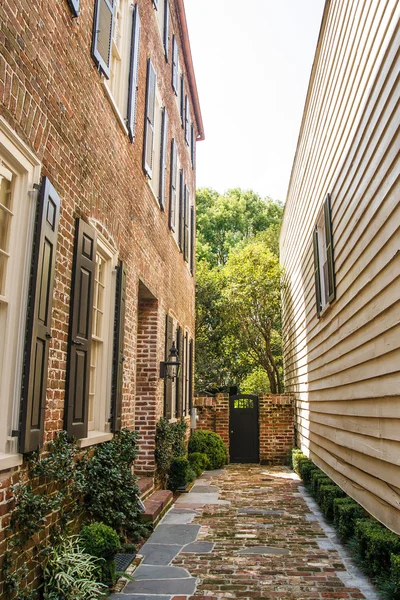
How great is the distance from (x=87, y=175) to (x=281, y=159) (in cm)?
2195

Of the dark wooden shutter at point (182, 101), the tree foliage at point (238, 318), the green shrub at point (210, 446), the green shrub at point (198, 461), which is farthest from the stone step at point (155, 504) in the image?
the tree foliage at point (238, 318)

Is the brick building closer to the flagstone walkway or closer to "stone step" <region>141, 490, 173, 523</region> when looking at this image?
"stone step" <region>141, 490, 173, 523</region>

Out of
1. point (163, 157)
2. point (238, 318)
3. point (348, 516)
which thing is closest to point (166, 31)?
point (163, 157)

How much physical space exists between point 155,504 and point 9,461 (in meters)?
3.77

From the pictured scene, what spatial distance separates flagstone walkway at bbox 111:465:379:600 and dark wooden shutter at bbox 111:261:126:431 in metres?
1.32

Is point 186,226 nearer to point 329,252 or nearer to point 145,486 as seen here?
point 329,252

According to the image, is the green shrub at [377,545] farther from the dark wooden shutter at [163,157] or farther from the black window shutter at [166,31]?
the black window shutter at [166,31]

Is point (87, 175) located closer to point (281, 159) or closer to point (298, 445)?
point (298, 445)

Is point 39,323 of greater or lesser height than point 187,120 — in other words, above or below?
below

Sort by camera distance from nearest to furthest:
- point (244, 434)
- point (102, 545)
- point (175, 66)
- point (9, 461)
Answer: point (9, 461)
point (102, 545)
point (175, 66)
point (244, 434)

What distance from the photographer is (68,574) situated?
3.11 metres

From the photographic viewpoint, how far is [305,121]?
8.70 m

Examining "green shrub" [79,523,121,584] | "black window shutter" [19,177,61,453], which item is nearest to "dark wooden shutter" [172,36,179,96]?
"black window shutter" [19,177,61,453]

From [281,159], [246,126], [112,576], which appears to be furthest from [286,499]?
[281,159]
